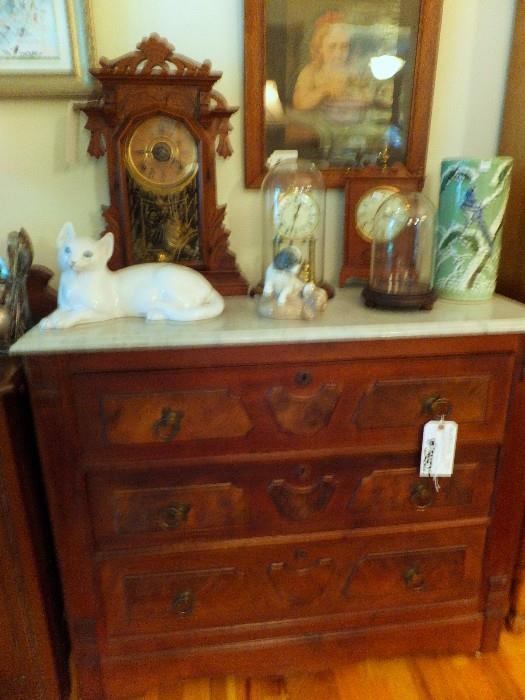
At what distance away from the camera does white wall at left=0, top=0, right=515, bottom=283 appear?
127cm

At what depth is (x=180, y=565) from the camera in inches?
47.1

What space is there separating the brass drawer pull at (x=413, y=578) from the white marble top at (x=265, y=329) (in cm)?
67

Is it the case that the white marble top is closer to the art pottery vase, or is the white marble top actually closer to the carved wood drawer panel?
the art pottery vase

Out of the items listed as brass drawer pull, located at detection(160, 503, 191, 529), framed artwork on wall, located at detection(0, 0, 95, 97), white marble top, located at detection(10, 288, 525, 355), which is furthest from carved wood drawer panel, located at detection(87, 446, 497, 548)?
framed artwork on wall, located at detection(0, 0, 95, 97)

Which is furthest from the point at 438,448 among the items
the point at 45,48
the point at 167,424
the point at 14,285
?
the point at 45,48

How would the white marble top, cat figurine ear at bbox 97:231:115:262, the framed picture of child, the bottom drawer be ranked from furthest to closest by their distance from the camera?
the framed picture of child < the bottom drawer < cat figurine ear at bbox 97:231:115:262 < the white marble top

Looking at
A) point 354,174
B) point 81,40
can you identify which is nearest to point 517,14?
point 354,174

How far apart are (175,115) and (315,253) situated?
523 mm

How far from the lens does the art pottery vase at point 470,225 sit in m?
1.22

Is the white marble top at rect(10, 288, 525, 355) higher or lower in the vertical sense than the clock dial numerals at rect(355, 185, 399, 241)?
lower

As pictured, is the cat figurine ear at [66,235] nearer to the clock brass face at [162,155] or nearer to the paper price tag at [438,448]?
the clock brass face at [162,155]

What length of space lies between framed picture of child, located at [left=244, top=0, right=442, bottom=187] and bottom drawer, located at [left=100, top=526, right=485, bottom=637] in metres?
1.04

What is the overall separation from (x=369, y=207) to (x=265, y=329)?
0.61 meters

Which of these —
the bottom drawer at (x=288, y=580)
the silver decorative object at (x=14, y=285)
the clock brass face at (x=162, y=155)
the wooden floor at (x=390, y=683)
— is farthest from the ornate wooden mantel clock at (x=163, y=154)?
the wooden floor at (x=390, y=683)
